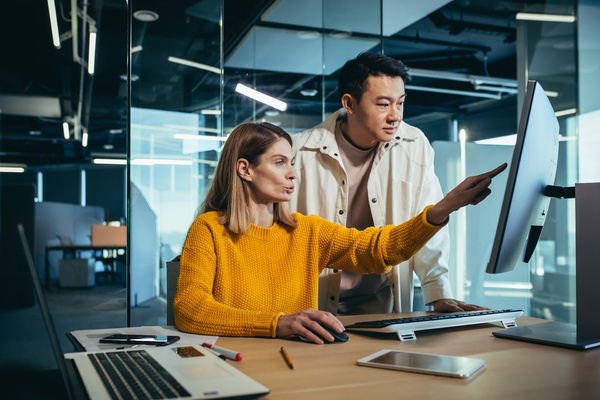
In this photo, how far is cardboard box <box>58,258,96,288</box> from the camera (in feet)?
24.8

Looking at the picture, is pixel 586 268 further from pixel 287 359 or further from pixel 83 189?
pixel 83 189

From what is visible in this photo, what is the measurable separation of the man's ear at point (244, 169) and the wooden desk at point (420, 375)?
0.59m

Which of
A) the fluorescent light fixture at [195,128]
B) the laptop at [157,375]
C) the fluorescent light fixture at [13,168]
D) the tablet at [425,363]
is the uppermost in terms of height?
the fluorescent light fixture at [13,168]

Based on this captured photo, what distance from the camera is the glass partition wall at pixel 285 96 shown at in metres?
2.94

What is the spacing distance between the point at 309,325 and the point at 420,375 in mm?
330

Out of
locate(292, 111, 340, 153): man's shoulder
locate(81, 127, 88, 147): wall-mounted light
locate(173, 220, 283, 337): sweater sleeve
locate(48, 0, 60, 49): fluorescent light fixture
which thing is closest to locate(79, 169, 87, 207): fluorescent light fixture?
locate(81, 127, 88, 147): wall-mounted light

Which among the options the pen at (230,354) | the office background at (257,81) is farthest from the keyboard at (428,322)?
the office background at (257,81)

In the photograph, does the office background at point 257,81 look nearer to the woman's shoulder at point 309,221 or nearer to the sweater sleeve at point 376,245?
the woman's shoulder at point 309,221

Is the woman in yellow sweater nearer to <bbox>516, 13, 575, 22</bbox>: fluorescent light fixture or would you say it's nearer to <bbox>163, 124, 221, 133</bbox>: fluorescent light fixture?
<bbox>163, 124, 221, 133</bbox>: fluorescent light fixture

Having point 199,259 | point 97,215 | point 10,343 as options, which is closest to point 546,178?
point 199,259

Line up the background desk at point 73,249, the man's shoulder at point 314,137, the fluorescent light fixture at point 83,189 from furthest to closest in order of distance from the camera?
the fluorescent light fixture at point 83,189
the background desk at point 73,249
the man's shoulder at point 314,137

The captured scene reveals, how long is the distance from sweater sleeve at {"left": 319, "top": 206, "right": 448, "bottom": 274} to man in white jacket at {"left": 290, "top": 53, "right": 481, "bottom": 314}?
0.31 m

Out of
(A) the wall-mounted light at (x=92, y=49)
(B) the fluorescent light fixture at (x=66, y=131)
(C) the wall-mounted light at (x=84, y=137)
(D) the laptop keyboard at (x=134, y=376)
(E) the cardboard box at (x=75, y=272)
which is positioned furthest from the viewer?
(C) the wall-mounted light at (x=84, y=137)

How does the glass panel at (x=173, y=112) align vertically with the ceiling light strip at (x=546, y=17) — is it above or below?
below
